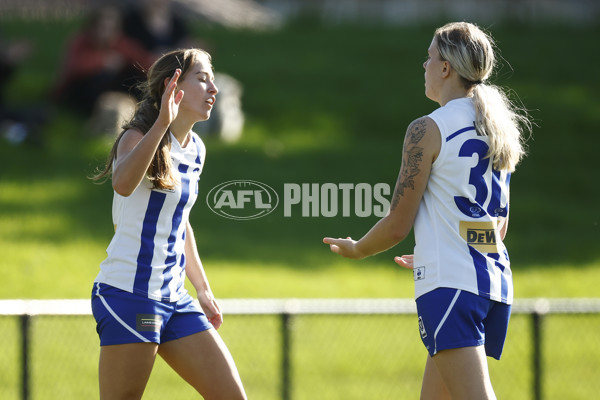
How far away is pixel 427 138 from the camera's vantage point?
3.35m

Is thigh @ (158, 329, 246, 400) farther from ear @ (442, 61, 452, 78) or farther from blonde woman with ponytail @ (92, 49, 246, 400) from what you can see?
ear @ (442, 61, 452, 78)

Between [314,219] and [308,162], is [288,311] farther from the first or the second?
[308,162]

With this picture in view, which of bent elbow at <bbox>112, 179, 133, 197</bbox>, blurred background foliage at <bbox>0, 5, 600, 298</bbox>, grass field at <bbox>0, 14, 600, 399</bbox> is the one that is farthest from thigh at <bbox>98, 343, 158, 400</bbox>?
blurred background foliage at <bbox>0, 5, 600, 298</bbox>

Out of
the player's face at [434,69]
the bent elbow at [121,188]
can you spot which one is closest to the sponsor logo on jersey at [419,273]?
the player's face at [434,69]

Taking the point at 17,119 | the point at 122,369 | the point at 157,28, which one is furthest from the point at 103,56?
the point at 122,369

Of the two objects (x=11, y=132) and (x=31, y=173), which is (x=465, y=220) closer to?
(x=31, y=173)

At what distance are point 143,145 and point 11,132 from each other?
9547 millimetres

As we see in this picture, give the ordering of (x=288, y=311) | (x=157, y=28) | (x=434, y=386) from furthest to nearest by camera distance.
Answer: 1. (x=157, y=28)
2. (x=288, y=311)
3. (x=434, y=386)

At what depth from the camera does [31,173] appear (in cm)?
1144

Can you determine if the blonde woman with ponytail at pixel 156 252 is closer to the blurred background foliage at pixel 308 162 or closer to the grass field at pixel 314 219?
the grass field at pixel 314 219

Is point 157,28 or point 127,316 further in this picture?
point 157,28

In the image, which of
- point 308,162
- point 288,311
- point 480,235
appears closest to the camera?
point 480,235

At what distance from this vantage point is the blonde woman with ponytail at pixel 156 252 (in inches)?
140

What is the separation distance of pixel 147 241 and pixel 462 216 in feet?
4.22
